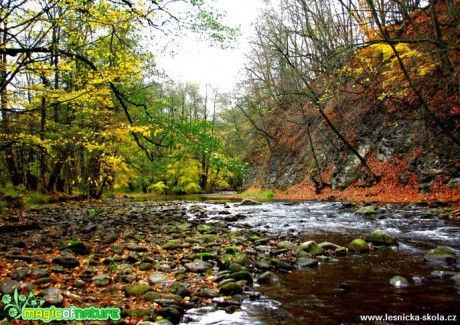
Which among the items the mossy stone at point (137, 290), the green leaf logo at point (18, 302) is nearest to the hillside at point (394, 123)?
the mossy stone at point (137, 290)

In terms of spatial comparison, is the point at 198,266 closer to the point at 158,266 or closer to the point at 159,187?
the point at 158,266

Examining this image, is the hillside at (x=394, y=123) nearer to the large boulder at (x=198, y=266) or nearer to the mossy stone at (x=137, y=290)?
the large boulder at (x=198, y=266)

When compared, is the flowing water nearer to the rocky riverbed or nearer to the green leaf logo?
the rocky riverbed

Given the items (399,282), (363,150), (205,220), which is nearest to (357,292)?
(399,282)

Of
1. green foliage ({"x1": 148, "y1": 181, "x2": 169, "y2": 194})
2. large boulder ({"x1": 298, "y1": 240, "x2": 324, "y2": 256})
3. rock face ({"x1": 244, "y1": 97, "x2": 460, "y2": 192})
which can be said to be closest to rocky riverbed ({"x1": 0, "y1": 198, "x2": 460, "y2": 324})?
large boulder ({"x1": 298, "y1": 240, "x2": 324, "y2": 256})

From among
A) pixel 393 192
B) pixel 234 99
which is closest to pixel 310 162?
pixel 393 192

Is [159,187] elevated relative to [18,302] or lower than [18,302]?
lower

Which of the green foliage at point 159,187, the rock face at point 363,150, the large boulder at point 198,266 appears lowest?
the green foliage at point 159,187

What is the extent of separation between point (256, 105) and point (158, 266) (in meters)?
29.9

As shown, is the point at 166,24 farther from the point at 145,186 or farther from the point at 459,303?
the point at 145,186

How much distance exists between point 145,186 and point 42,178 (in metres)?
A: 24.3

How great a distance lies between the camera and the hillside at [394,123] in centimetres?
1155

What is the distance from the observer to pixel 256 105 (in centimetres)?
3350
